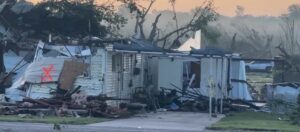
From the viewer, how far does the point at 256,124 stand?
2742 centimetres

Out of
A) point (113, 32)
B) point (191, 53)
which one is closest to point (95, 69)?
point (191, 53)

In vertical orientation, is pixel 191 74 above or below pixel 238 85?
above

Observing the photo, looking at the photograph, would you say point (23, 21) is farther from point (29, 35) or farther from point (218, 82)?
point (218, 82)

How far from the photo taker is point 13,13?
128 feet

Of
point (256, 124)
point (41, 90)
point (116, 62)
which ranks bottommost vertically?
point (256, 124)

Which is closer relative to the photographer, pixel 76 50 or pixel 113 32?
pixel 76 50

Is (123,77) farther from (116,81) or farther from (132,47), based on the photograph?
(132,47)

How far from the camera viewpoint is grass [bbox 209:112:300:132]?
25.6 meters

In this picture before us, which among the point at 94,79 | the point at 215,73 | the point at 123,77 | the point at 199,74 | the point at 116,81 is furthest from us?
the point at 199,74

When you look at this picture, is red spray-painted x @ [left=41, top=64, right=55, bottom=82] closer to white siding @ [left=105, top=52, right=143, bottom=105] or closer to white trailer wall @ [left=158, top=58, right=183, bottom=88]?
white siding @ [left=105, top=52, right=143, bottom=105]

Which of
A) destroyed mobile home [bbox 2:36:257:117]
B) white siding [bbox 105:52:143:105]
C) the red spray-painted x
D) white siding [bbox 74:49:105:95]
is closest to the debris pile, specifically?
destroyed mobile home [bbox 2:36:257:117]

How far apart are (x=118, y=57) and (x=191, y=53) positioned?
3017 millimetres

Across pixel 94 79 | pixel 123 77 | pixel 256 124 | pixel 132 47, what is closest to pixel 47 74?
pixel 94 79

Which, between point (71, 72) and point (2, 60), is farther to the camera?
point (2, 60)
